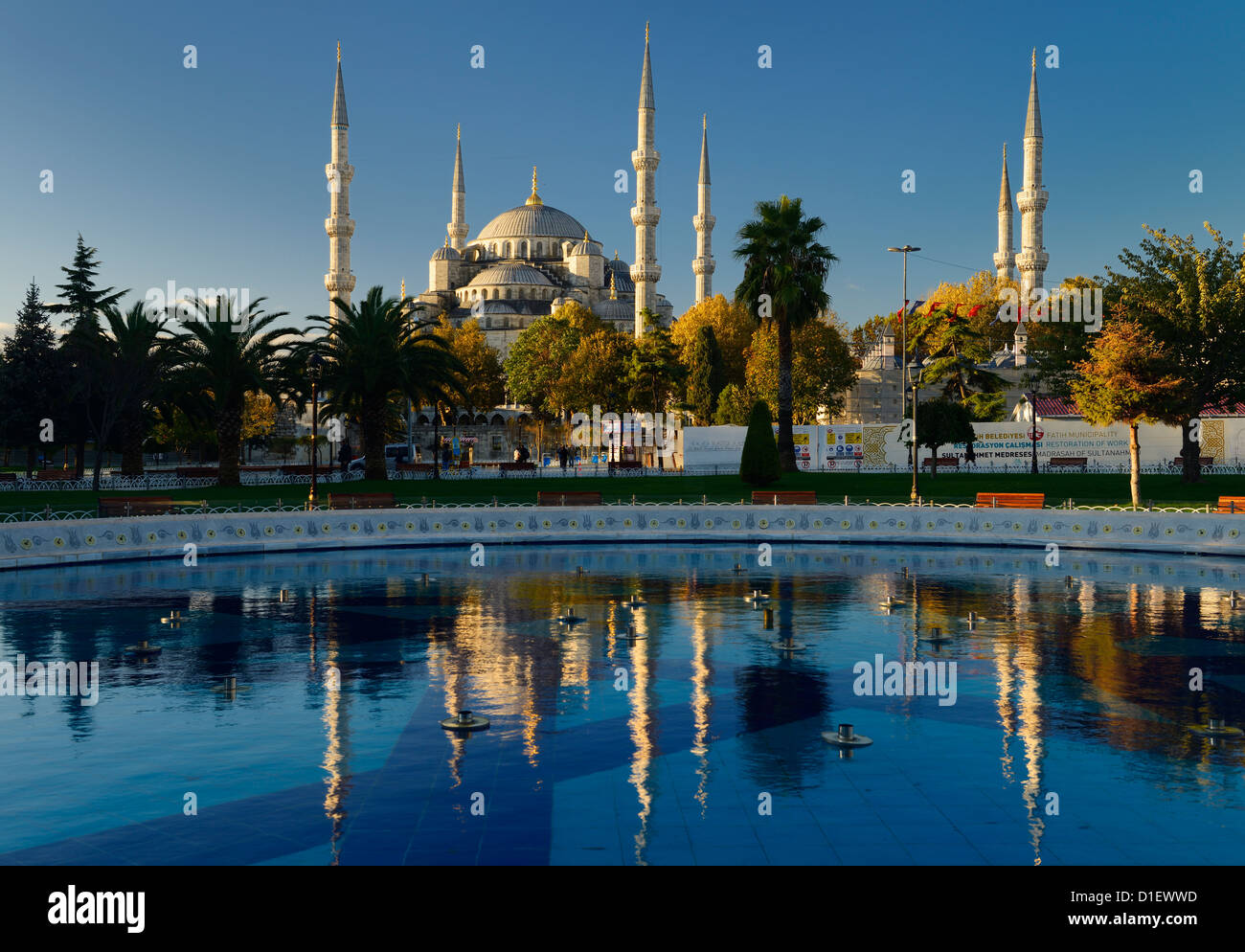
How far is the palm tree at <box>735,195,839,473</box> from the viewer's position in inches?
1754

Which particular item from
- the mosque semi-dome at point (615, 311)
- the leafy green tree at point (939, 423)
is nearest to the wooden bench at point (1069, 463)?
the leafy green tree at point (939, 423)

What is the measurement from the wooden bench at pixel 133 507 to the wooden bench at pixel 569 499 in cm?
1088

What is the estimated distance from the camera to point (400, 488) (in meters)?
41.5

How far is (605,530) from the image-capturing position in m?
31.9

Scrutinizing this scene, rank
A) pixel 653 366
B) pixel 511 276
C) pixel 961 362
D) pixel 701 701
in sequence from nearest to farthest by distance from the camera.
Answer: pixel 701 701, pixel 653 366, pixel 961 362, pixel 511 276

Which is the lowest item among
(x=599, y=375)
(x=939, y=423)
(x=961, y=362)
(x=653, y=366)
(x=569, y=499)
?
(x=569, y=499)

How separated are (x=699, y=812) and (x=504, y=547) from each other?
858 inches

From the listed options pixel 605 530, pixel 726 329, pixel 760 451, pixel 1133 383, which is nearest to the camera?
pixel 605 530

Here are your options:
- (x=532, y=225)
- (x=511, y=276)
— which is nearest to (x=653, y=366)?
(x=511, y=276)

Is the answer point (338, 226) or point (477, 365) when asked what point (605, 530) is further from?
point (477, 365)

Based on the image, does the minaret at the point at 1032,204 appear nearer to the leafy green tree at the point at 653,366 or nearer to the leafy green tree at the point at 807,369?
the leafy green tree at the point at 807,369

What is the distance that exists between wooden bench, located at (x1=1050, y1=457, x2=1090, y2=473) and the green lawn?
18.0 ft

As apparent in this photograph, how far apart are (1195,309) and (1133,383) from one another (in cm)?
619

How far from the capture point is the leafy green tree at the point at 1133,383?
34.3 metres
